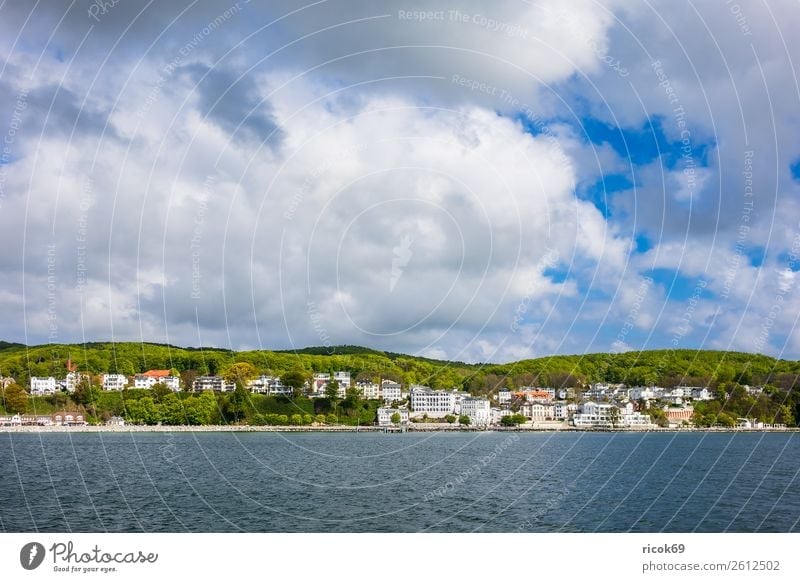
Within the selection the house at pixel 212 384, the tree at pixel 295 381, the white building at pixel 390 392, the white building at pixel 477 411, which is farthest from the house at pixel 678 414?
the house at pixel 212 384

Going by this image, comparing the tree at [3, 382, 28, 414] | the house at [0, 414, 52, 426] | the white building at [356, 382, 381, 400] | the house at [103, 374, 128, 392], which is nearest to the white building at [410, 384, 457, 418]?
the white building at [356, 382, 381, 400]

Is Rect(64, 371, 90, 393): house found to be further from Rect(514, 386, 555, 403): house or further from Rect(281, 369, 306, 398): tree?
Rect(514, 386, 555, 403): house

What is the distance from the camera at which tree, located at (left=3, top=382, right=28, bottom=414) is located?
114750 millimetres

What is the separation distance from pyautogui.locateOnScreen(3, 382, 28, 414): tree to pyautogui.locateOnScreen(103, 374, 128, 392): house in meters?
14.1

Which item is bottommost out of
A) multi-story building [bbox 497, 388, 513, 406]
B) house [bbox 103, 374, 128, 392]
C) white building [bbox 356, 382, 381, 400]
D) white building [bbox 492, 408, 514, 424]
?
white building [bbox 492, 408, 514, 424]

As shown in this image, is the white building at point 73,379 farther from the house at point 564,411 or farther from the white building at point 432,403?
the house at point 564,411

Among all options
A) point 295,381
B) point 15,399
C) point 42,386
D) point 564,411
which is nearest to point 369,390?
point 295,381

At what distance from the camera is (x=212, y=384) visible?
13625 cm

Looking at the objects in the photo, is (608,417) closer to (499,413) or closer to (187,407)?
(499,413)

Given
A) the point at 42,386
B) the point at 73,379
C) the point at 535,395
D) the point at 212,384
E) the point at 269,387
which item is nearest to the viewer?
the point at 73,379

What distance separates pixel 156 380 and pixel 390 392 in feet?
145

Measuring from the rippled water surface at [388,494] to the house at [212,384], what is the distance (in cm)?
7576

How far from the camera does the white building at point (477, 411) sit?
135150 mm
